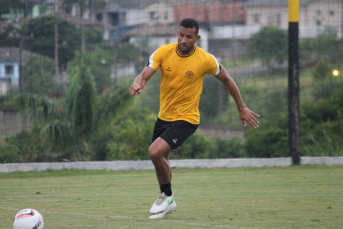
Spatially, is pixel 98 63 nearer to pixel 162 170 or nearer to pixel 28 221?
pixel 162 170

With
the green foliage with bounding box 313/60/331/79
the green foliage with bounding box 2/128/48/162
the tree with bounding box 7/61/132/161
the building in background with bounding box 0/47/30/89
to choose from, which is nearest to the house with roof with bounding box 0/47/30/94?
the building in background with bounding box 0/47/30/89

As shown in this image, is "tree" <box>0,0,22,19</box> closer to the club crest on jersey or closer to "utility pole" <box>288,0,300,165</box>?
"utility pole" <box>288,0,300,165</box>

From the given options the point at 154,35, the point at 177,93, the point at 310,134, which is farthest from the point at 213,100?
the point at 177,93

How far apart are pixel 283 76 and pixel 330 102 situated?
9.86 metres

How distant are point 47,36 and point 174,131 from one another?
8137mm

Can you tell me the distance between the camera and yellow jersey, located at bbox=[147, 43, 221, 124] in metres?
7.27

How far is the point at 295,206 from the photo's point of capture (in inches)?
314

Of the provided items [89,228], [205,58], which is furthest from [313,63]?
[89,228]

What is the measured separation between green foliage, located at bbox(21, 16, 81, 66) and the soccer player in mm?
7685

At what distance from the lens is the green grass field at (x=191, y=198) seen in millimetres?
6754

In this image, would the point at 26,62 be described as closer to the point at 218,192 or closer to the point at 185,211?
the point at 218,192

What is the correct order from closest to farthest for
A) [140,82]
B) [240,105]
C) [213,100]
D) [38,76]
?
[140,82]
[240,105]
[38,76]
[213,100]

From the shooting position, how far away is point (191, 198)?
349 inches

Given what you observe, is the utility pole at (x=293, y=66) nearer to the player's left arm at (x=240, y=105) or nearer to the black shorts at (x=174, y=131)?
the player's left arm at (x=240, y=105)
